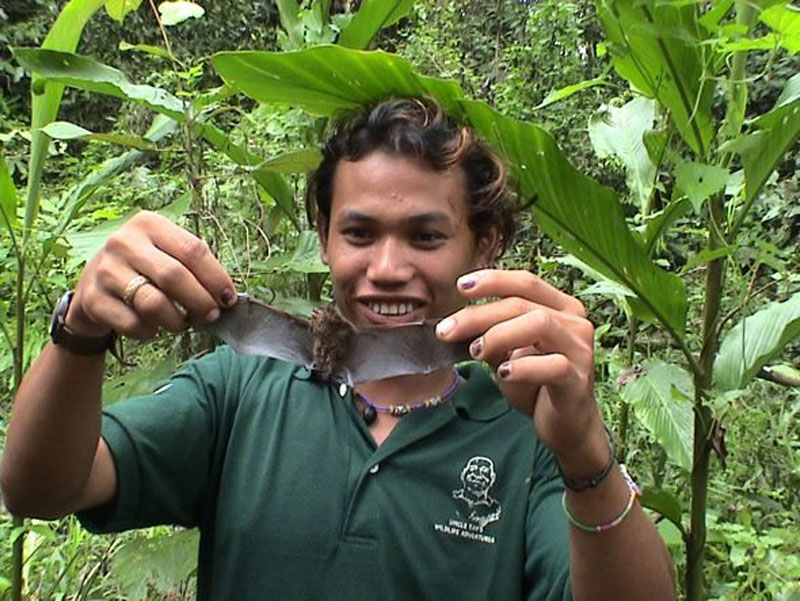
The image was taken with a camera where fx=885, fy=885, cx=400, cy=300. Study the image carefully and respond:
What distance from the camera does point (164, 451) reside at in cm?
125

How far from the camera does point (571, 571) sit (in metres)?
1.08

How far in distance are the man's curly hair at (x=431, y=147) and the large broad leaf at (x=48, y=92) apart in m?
0.67

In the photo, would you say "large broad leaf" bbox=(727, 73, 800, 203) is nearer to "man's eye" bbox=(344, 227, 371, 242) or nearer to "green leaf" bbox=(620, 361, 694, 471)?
"green leaf" bbox=(620, 361, 694, 471)

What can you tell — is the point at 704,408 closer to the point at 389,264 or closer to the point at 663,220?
the point at 663,220

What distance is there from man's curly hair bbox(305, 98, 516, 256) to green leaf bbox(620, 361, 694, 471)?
0.41 meters

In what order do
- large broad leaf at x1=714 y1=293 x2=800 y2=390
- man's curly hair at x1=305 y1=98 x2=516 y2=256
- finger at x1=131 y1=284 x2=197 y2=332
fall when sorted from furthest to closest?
large broad leaf at x1=714 y1=293 x2=800 y2=390
man's curly hair at x1=305 y1=98 x2=516 y2=256
finger at x1=131 y1=284 x2=197 y2=332

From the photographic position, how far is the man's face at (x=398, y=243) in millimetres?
1256

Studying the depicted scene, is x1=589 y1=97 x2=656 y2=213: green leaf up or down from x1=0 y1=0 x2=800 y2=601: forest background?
up

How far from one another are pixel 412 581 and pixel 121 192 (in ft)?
9.75

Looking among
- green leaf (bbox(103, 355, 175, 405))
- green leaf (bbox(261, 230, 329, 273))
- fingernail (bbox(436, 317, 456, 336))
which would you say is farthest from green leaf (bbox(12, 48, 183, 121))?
fingernail (bbox(436, 317, 456, 336))

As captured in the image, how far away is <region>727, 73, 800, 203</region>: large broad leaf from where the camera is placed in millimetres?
1349

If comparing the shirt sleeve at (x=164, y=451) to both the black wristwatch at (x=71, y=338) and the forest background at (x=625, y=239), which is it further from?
the forest background at (x=625, y=239)

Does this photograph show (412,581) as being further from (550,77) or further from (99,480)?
(550,77)

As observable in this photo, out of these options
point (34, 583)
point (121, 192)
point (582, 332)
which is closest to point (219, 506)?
point (582, 332)
